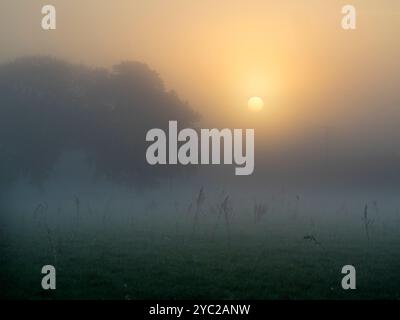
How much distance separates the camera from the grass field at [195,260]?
5.63 meters

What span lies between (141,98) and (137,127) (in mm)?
242

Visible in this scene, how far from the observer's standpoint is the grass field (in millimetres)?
5629

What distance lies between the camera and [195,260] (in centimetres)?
567

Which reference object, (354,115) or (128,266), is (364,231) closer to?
(354,115)
